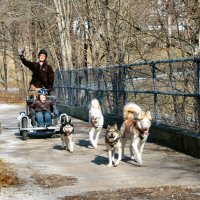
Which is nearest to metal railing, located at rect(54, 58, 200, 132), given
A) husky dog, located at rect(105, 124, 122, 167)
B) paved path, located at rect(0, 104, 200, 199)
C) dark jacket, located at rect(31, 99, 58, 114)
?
paved path, located at rect(0, 104, 200, 199)

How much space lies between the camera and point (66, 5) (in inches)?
1093

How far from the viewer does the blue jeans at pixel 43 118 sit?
603 inches

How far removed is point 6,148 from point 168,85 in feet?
14.0

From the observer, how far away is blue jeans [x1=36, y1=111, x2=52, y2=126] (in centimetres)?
1530

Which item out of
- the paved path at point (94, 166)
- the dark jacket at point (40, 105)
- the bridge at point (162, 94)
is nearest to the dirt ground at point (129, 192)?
the paved path at point (94, 166)

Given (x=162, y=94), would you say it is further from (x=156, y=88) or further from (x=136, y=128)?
(x=136, y=128)

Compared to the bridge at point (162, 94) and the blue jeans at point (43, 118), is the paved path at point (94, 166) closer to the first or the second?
the bridge at point (162, 94)

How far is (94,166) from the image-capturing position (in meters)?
10.4

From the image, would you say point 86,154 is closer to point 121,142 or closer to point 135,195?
point 121,142

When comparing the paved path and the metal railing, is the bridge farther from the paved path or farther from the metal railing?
the paved path

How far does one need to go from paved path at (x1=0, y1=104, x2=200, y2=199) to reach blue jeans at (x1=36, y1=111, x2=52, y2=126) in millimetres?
704

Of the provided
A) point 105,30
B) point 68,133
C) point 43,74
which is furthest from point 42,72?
point 105,30

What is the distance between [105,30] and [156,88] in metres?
7.32

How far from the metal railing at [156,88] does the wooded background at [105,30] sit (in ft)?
2.01
